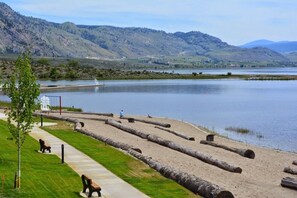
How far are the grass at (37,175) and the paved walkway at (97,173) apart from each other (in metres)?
0.99

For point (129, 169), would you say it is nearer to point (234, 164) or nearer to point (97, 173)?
point (97, 173)

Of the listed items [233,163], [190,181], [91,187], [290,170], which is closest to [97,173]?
[91,187]

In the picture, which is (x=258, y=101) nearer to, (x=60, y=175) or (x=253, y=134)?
(x=253, y=134)

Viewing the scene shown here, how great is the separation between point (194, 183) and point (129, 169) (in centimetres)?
652

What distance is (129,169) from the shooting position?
3438cm

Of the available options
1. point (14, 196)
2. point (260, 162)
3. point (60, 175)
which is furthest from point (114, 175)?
point (260, 162)

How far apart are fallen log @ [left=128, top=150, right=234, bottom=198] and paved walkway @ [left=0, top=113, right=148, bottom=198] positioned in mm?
3180

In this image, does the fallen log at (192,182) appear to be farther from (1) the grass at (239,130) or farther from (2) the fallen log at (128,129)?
(1) the grass at (239,130)

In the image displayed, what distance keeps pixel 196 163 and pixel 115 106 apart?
229 ft

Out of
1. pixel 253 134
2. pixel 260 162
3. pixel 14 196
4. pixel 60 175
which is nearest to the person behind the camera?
pixel 14 196

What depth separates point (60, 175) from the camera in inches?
1241

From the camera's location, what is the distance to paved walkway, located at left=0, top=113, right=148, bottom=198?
91.2 feet

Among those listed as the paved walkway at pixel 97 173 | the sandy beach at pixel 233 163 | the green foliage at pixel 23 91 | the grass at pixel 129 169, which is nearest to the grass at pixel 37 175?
the paved walkway at pixel 97 173

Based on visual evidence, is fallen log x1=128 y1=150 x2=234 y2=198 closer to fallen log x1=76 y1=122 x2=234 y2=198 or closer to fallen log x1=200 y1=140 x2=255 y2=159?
fallen log x1=76 y1=122 x2=234 y2=198
